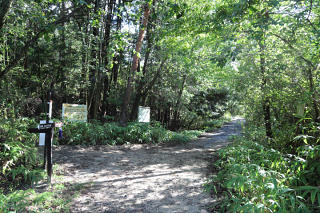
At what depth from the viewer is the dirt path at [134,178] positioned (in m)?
3.20

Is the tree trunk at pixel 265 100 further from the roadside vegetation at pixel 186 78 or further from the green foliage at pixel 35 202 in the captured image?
the green foliage at pixel 35 202

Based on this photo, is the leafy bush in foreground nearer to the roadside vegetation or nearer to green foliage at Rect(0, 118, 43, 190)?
the roadside vegetation

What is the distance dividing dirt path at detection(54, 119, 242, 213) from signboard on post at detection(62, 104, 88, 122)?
5.31ft

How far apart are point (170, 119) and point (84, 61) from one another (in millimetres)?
7290

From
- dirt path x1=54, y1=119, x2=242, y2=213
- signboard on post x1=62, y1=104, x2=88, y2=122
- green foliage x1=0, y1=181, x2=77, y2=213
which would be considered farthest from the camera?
signboard on post x1=62, y1=104, x2=88, y2=122

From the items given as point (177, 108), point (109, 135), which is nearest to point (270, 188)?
point (109, 135)

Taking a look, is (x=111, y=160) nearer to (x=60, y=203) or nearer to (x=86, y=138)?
(x=86, y=138)

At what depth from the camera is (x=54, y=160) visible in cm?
504

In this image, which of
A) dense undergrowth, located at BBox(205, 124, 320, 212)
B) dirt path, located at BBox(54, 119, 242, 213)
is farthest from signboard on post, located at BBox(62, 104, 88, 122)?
dense undergrowth, located at BBox(205, 124, 320, 212)

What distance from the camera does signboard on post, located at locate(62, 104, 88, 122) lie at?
7625 mm

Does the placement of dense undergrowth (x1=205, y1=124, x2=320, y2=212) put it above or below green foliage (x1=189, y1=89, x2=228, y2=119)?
below

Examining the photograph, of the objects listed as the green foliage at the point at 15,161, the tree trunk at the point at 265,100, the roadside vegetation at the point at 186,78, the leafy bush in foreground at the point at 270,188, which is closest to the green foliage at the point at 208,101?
the roadside vegetation at the point at 186,78

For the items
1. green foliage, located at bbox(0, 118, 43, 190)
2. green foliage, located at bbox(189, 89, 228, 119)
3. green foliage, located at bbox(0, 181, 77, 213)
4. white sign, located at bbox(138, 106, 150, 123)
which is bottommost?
green foliage, located at bbox(0, 181, 77, 213)

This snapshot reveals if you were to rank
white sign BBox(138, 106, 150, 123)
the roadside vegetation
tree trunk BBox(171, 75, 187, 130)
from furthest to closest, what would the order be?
tree trunk BBox(171, 75, 187, 130) < white sign BBox(138, 106, 150, 123) < the roadside vegetation
